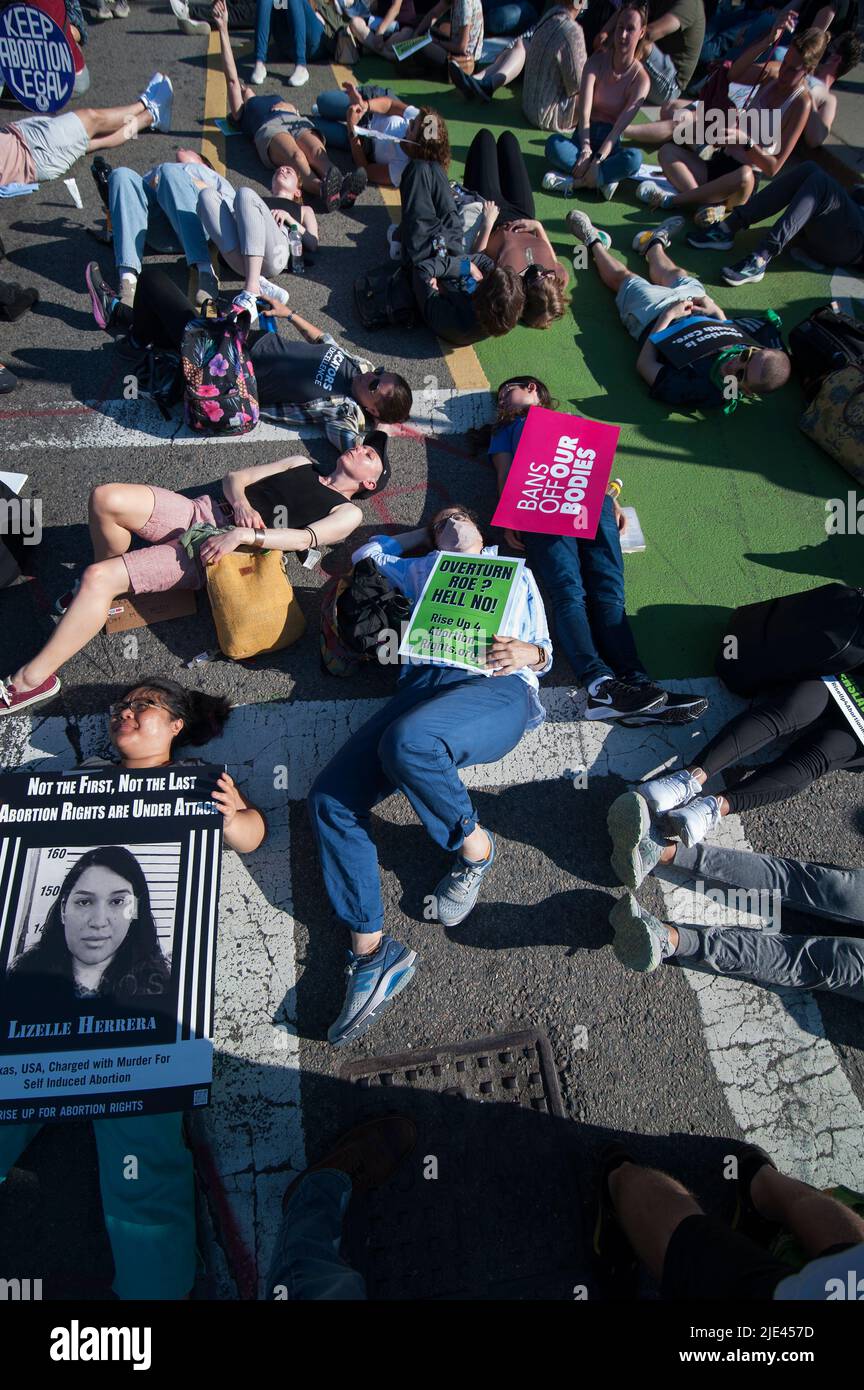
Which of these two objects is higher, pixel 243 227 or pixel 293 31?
pixel 293 31

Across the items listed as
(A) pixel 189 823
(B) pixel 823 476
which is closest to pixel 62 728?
(A) pixel 189 823

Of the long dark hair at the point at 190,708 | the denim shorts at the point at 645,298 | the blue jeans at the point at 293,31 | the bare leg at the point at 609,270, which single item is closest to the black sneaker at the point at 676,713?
the long dark hair at the point at 190,708

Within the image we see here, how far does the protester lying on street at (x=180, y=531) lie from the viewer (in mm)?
3961

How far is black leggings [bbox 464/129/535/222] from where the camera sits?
669cm

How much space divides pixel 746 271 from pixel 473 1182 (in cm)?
739

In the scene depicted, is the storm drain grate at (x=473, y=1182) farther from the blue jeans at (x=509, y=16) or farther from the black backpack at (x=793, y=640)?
the blue jeans at (x=509, y=16)

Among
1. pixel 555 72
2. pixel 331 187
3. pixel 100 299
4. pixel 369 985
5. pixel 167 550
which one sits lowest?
pixel 369 985

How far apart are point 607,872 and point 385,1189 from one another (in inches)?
68.2

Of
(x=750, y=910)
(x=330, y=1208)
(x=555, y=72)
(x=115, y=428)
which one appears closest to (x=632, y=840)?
(x=750, y=910)

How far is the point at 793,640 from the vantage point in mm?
4051

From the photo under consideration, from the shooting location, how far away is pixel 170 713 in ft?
12.0

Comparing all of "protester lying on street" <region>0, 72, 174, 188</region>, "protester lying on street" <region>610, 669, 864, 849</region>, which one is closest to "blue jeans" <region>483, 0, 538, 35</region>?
"protester lying on street" <region>0, 72, 174, 188</region>

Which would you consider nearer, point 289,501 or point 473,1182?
point 473,1182

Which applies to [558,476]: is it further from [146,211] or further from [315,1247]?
[146,211]
